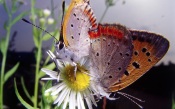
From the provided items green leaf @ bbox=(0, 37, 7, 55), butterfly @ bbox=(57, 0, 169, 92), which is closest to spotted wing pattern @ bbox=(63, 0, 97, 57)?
butterfly @ bbox=(57, 0, 169, 92)

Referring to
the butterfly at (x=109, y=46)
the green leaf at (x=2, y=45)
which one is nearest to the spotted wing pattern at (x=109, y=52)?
the butterfly at (x=109, y=46)

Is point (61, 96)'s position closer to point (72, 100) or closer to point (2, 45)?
point (72, 100)

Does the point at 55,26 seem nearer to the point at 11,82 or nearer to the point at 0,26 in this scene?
the point at 0,26

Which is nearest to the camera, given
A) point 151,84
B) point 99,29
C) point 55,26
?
point 99,29

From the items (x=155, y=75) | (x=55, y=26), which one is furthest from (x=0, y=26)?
(x=155, y=75)

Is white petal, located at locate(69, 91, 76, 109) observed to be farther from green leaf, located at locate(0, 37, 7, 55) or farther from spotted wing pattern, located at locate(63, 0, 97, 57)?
green leaf, located at locate(0, 37, 7, 55)

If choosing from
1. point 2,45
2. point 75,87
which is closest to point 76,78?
point 75,87

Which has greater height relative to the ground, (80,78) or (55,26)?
(55,26)

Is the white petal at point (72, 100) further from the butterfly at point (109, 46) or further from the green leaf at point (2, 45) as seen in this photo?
the green leaf at point (2, 45)
